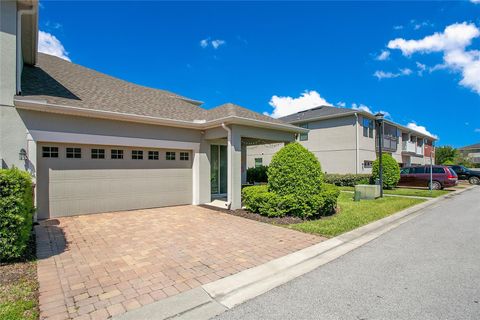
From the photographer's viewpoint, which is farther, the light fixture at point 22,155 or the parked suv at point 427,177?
the parked suv at point 427,177

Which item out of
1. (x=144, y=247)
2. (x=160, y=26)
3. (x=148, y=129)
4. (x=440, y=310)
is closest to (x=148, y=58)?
(x=160, y=26)

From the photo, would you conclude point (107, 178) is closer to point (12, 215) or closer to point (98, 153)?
point (98, 153)

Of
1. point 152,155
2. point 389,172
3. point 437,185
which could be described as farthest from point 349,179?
point 152,155

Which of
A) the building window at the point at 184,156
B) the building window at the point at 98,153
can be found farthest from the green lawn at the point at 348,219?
the building window at the point at 98,153

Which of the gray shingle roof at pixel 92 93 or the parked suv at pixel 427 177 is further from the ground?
the gray shingle roof at pixel 92 93

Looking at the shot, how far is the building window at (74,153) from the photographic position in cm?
808

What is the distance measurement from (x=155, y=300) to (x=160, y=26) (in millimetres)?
13643

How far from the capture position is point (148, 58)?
52.3 ft

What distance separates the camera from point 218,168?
12.2 m

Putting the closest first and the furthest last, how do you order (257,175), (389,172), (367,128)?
(389,172), (257,175), (367,128)

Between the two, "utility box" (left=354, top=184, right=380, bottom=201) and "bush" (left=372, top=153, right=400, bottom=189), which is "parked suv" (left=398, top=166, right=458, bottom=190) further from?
"utility box" (left=354, top=184, right=380, bottom=201)

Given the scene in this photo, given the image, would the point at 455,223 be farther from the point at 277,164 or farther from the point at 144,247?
the point at 144,247

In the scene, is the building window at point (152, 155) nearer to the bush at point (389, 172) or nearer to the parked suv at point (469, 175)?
the bush at point (389, 172)

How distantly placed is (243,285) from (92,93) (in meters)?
9.25
